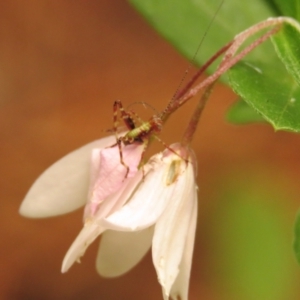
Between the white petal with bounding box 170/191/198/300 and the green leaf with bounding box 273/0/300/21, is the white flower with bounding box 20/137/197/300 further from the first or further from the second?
the green leaf with bounding box 273/0/300/21

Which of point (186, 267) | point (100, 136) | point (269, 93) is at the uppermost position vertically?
point (100, 136)

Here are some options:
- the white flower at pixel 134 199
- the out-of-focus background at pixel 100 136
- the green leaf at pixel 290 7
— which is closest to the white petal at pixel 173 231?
the white flower at pixel 134 199

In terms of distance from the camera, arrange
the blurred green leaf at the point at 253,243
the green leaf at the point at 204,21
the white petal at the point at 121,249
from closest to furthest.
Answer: the white petal at the point at 121,249 → the green leaf at the point at 204,21 → the blurred green leaf at the point at 253,243

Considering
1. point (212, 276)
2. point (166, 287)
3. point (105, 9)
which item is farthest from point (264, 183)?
point (166, 287)

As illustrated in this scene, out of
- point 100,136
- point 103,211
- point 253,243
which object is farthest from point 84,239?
point 100,136

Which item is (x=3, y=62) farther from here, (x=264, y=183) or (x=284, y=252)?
(x=284, y=252)

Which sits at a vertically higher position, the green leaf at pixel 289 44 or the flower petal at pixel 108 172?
the green leaf at pixel 289 44

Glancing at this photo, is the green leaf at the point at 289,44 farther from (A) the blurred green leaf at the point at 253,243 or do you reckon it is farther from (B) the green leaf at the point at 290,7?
(A) the blurred green leaf at the point at 253,243

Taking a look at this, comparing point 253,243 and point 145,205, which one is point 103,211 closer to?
point 145,205
